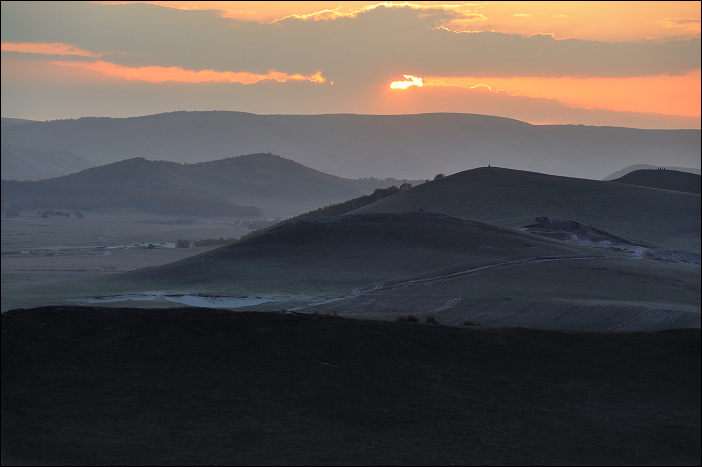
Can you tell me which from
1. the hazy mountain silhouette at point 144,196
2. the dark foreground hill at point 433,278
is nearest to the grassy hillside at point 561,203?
the dark foreground hill at point 433,278

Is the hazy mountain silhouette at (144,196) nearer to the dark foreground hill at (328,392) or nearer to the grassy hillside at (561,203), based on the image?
the grassy hillside at (561,203)

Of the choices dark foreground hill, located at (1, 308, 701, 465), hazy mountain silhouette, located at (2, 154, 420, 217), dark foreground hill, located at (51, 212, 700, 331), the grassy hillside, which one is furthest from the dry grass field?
the grassy hillside

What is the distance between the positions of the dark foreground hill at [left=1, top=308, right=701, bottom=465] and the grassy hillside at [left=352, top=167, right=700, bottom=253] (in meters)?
36.8

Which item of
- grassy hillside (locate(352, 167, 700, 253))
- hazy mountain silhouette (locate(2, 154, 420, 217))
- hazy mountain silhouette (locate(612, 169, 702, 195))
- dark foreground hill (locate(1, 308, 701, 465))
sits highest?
hazy mountain silhouette (locate(2, 154, 420, 217))

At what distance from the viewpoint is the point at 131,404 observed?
58.9 feet

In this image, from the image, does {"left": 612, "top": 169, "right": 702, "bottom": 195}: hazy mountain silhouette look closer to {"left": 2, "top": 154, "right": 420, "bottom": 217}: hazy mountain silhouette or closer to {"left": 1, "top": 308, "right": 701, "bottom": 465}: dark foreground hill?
{"left": 1, "top": 308, "right": 701, "bottom": 465}: dark foreground hill

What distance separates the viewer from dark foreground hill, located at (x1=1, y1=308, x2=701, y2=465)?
16328 mm

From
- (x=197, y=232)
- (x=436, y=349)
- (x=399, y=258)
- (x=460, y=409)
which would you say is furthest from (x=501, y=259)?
(x=197, y=232)

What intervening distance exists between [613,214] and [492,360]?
164ft

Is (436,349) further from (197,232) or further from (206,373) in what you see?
(197,232)

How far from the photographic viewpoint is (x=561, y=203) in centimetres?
7356

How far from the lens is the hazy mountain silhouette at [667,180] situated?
87713 mm

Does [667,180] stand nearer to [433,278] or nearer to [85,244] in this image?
[433,278]

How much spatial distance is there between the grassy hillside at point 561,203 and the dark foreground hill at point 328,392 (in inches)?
1447
